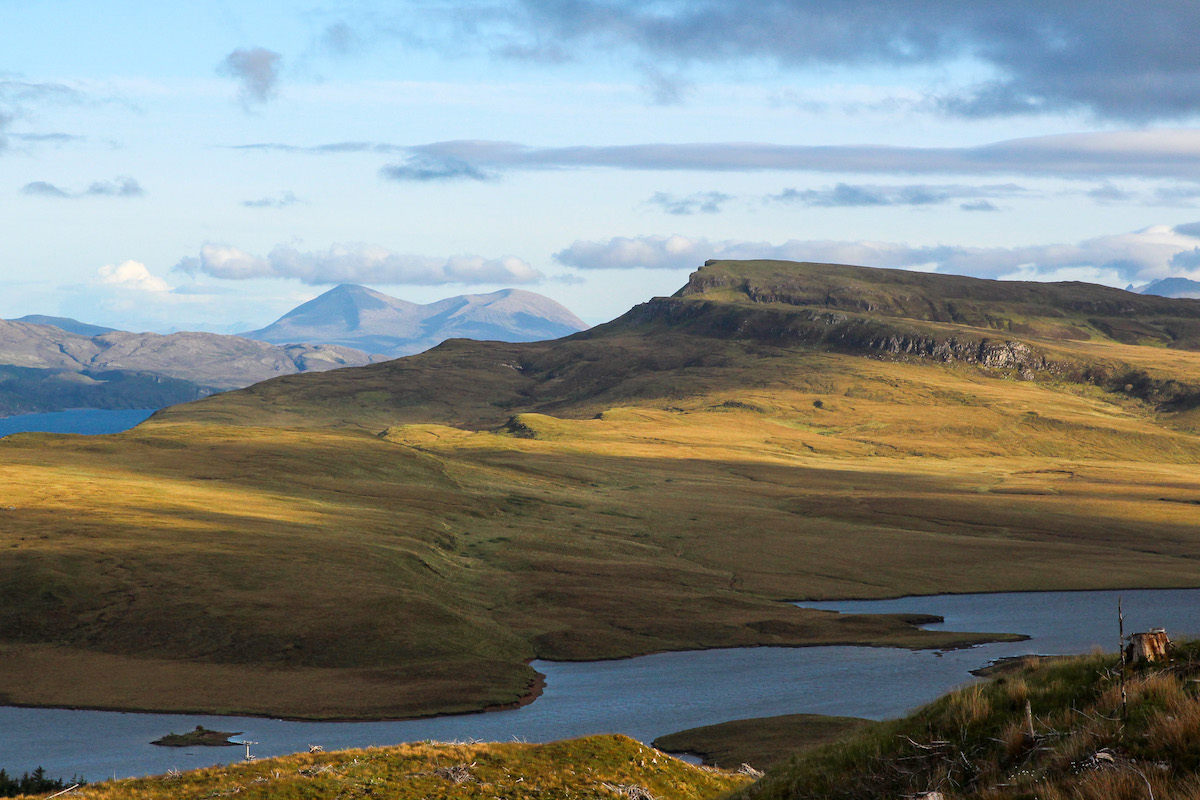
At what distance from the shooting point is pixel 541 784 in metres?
33.8

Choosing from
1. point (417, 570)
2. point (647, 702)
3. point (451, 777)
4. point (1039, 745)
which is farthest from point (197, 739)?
point (1039, 745)

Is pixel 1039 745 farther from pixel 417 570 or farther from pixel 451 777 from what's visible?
pixel 417 570

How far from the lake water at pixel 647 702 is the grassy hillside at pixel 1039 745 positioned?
53.9m

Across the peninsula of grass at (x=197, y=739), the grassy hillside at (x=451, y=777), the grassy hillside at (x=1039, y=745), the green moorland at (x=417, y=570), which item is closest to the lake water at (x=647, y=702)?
the peninsula of grass at (x=197, y=739)

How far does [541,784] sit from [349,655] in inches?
2844

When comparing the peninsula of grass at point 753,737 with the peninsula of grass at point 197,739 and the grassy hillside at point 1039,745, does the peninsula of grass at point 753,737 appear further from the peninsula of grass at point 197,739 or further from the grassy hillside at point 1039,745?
the grassy hillside at point 1039,745

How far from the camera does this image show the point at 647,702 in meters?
90.5

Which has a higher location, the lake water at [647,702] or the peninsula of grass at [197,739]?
the peninsula of grass at [197,739]

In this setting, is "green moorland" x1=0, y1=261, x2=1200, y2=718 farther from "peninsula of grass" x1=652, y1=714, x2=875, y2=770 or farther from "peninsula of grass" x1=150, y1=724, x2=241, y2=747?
"peninsula of grass" x1=652, y1=714, x2=875, y2=770

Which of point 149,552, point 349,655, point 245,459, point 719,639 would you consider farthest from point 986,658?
point 245,459

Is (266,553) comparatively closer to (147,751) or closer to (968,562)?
(147,751)

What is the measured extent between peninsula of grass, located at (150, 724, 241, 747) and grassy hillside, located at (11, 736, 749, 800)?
141ft

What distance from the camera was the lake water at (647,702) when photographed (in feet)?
246

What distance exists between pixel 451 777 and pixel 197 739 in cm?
5053
